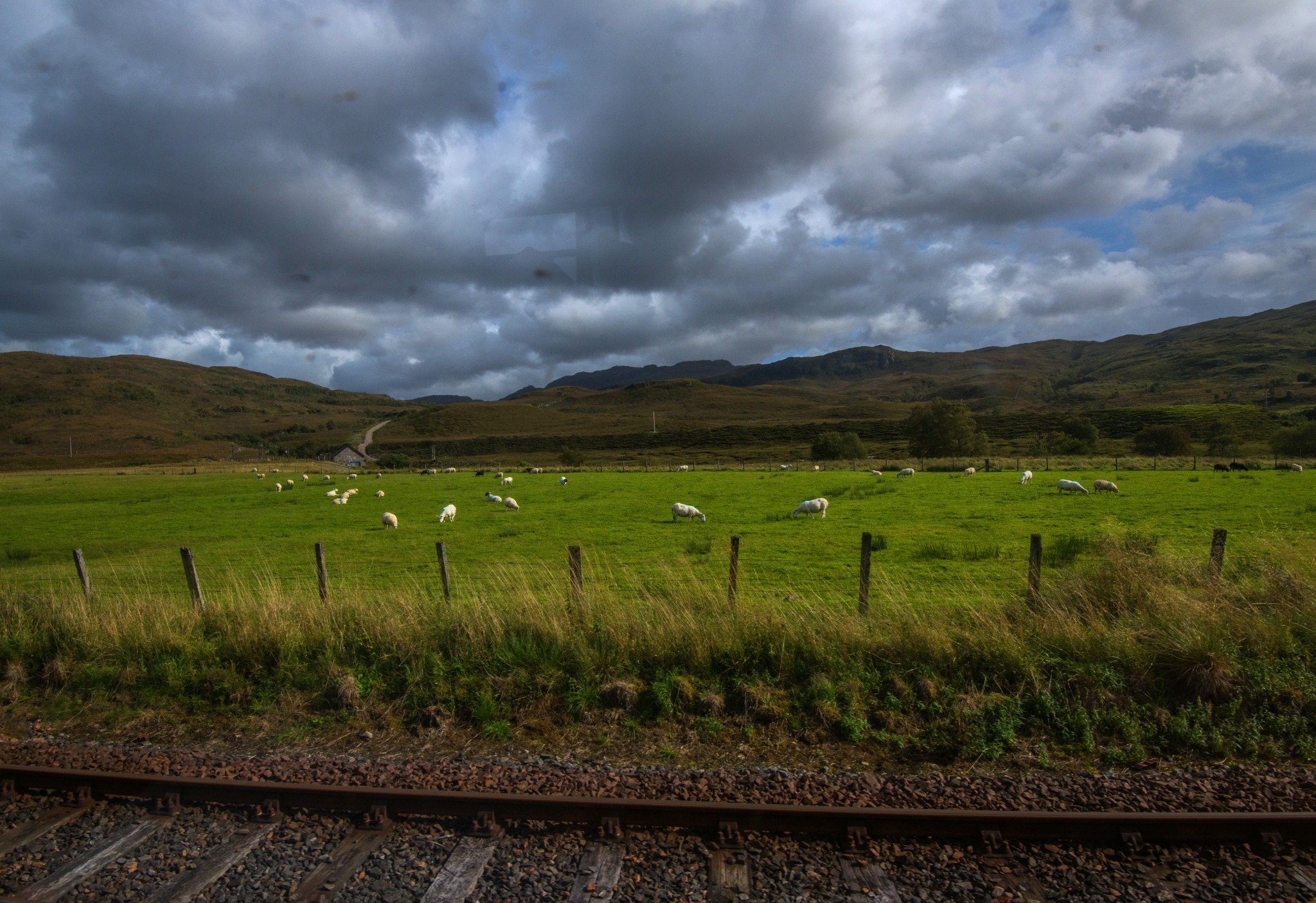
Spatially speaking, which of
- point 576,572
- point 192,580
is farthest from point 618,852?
point 192,580

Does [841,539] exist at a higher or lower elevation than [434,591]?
lower

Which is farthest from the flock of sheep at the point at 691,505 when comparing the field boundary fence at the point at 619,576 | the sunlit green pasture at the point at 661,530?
the field boundary fence at the point at 619,576

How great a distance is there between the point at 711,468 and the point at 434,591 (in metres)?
54.4

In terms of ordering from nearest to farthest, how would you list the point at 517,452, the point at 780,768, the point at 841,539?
the point at 780,768
the point at 841,539
the point at 517,452

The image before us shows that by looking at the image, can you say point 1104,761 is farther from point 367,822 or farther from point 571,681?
point 367,822

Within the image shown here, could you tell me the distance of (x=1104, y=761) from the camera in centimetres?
579

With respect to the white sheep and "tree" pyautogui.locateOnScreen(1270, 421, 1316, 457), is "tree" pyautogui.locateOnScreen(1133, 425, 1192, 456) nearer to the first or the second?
"tree" pyautogui.locateOnScreen(1270, 421, 1316, 457)

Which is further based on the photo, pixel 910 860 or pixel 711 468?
pixel 711 468

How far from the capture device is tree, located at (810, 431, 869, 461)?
91125mm

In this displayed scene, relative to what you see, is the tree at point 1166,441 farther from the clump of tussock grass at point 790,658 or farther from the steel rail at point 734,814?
the steel rail at point 734,814

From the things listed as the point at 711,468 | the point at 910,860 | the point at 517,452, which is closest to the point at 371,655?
the point at 910,860

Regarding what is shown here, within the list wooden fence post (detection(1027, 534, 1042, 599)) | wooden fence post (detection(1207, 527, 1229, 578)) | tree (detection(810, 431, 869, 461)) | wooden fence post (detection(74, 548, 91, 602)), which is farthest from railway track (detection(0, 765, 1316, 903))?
tree (detection(810, 431, 869, 461))

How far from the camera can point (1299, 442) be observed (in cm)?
6259

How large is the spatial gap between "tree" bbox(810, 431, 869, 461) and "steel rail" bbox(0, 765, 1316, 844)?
86547 mm
